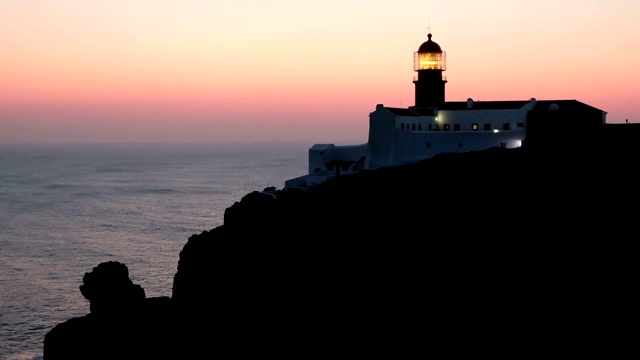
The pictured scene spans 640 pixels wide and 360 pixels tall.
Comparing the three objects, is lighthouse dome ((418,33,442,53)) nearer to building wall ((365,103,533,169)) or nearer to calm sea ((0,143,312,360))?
building wall ((365,103,533,169))

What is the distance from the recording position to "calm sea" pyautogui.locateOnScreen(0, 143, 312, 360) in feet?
162

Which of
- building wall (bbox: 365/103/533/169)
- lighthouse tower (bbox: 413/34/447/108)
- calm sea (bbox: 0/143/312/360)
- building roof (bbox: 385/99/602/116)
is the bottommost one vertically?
calm sea (bbox: 0/143/312/360)

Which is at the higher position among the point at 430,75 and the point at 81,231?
the point at 430,75

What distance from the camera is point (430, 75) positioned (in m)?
59.4

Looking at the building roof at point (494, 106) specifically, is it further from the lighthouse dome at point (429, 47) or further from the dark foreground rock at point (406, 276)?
the dark foreground rock at point (406, 276)

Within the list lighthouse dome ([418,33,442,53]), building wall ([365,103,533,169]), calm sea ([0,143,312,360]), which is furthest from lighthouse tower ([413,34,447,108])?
calm sea ([0,143,312,360])

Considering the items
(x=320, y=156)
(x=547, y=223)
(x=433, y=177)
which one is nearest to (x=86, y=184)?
(x=320, y=156)

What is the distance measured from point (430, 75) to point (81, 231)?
136ft

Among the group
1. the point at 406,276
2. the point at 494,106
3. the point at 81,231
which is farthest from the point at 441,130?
the point at 81,231

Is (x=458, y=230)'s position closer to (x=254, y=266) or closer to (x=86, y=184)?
(x=254, y=266)

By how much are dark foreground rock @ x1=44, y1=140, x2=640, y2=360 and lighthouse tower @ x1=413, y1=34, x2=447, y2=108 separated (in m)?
18.5

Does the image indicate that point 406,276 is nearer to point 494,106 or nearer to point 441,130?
point 441,130

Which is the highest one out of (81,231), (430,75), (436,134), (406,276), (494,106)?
(430,75)

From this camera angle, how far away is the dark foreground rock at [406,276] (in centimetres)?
2764
